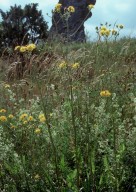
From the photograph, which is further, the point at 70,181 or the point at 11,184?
the point at 11,184

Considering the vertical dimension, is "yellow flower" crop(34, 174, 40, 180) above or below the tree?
below

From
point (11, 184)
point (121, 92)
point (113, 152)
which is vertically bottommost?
point (11, 184)

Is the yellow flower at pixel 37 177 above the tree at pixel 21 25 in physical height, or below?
below

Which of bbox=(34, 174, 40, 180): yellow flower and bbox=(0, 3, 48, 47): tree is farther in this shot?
bbox=(0, 3, 48, 47): tree

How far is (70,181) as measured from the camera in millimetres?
3285

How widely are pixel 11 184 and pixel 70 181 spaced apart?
513 millimetres

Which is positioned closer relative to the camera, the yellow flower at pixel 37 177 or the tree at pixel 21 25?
the yellow flower at pixel 37 177

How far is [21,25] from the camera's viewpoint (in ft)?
48.2

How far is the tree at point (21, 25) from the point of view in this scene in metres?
14.6

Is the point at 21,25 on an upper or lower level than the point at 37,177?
upper

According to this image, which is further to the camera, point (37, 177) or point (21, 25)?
point (21, 25)

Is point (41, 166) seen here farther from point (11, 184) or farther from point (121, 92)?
point (121, 92)

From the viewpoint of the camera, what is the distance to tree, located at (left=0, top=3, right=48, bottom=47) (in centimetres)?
1458

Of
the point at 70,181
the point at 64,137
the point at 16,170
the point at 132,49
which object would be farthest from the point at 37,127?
the point at 132,49
